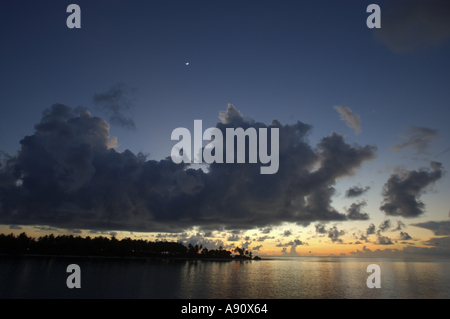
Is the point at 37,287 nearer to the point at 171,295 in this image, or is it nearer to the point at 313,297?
the point at 171,295

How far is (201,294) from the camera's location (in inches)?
3196

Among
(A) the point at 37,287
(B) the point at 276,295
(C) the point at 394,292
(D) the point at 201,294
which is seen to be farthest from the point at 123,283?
→ (C) the point at 394,292
